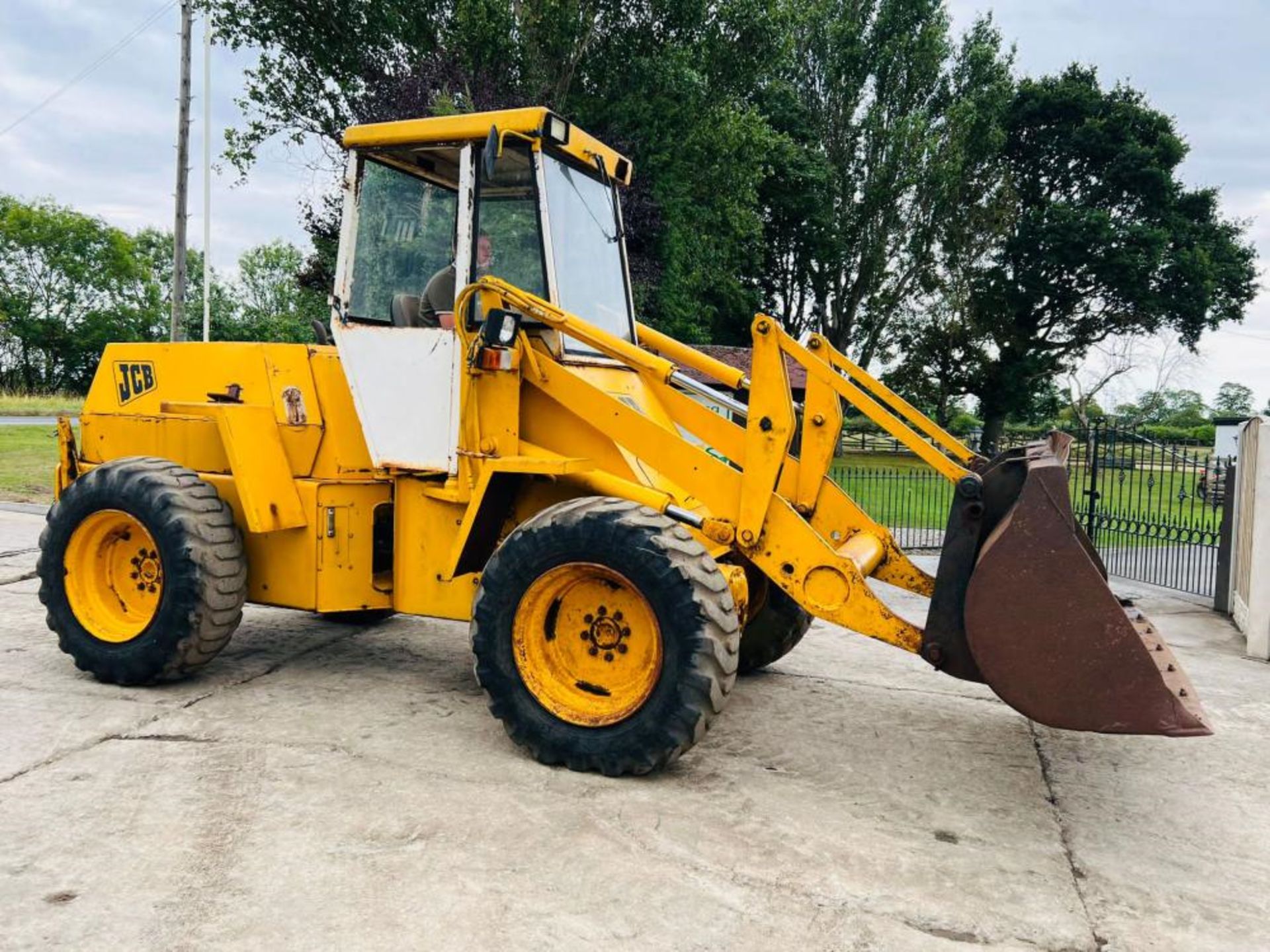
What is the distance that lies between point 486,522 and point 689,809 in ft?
5.63

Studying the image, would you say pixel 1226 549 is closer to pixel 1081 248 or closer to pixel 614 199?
pixel 614 199

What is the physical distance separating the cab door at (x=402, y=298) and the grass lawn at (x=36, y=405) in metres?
27.2

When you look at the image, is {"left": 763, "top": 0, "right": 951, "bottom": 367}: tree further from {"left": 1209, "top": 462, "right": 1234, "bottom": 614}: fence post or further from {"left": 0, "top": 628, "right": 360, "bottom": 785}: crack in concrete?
{"left": 0, "top": 628, "right": 360, "bottom": 785}: crack in concrete

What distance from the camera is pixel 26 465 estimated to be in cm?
1636

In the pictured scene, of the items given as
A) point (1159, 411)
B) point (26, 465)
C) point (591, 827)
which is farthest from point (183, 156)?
point (1159, 411)

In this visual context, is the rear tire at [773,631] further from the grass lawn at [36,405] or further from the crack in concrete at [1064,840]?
the grass lawn at [36,405]

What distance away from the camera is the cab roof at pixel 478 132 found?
4.94m

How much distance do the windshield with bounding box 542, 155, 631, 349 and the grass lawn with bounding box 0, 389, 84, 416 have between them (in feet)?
91.3

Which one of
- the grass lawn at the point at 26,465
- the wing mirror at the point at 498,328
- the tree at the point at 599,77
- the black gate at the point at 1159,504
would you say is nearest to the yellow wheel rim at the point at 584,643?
the wing mirror at the point at 498,328

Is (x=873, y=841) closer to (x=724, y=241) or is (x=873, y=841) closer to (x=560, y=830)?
(x=560, y=830)

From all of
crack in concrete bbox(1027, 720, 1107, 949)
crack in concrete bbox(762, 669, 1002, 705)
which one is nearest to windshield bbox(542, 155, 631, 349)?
crack in concrete bbox(762, 669, 1002, 705)

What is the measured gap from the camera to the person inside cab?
5.02 m

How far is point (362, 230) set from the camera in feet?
18.2

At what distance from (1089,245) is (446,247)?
3072 cm
